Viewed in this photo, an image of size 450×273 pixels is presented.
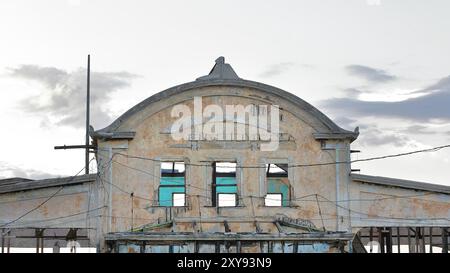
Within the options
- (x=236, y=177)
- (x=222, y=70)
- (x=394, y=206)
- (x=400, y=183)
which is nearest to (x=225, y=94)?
(x=236, y=177)

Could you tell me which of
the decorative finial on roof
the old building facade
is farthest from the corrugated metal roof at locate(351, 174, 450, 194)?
the decorative finial on roof

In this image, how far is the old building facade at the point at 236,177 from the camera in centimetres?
2916

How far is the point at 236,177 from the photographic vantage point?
29.3 meters

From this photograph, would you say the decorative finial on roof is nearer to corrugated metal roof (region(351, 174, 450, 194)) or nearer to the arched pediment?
the arched pediment

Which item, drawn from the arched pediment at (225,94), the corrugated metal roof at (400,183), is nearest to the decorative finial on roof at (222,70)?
the arched pediment at (225,94)

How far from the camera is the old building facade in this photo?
1148 inches

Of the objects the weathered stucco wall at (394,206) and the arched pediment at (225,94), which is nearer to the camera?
the arched pediment at (225,94)

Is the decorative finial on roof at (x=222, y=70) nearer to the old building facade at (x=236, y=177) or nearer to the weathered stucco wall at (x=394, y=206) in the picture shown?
the old building facade at (x=236, y=177)

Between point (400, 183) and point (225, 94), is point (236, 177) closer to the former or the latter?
point (225, 94)

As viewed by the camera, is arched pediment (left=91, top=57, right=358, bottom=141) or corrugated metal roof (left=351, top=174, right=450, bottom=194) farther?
corrugated metal roof (left=351, top=174, right=450, bottom=194)

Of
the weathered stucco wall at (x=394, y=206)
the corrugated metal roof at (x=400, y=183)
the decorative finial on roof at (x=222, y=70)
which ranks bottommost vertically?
the weathered stucco wall at (x=394, y=206)
